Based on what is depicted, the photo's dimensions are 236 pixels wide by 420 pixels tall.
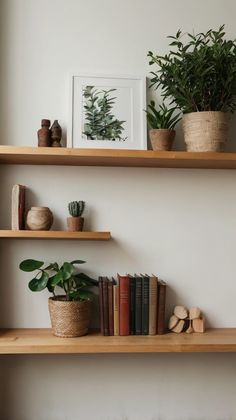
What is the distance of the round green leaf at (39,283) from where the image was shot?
1765mm

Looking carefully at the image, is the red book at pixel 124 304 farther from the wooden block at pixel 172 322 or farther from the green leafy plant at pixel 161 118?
the green leafy plant at pixel 161 118

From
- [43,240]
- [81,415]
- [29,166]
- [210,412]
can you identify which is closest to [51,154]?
[29,166]

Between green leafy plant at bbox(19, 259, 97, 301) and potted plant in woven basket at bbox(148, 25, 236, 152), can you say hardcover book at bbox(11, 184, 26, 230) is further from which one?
potted plant in woven basket at bbox(148, 25, 236, 152)

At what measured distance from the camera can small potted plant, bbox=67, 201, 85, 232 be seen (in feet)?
6.15

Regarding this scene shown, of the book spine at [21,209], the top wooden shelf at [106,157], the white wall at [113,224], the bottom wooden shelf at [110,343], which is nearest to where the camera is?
the bottom wooden shelf at [110,343]

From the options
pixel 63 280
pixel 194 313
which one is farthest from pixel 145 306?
pixel 63 280

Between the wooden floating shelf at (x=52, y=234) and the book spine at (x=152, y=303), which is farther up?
the wooden floating shelf at (x=52, y=234)

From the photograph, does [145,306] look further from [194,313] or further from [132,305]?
[194,313]

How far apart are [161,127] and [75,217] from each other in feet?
1.79

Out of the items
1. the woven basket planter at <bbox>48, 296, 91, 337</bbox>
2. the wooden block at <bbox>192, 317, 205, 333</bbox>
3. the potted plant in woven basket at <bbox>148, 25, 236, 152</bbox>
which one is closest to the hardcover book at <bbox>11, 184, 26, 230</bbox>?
the woven basket planter at <bbox>48, 296, 91, 337</bbox>

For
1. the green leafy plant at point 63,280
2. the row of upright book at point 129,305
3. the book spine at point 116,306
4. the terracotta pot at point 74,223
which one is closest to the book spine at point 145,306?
the row of upright book at point 129,305

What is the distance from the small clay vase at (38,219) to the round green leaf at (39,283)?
0.65ft

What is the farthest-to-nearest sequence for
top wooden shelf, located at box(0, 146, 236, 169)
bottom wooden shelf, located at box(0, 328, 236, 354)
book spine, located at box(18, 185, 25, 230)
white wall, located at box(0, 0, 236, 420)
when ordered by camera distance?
white wall, located at box(0, 0, 236, 420) → book spine, located at box(18, 185, 25, 230) → top wooden shelf, located at box(0, 146, 236, 169) → bottom wooden shelf, located at box(0, 328, 236, 354)

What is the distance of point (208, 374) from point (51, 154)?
125cm
